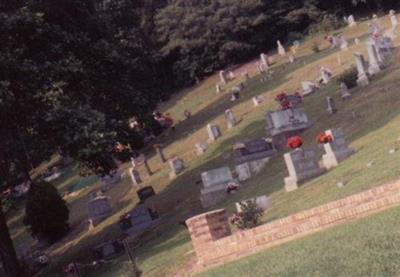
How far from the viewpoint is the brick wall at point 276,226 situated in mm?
11203

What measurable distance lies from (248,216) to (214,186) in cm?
875

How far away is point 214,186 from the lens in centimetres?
2370

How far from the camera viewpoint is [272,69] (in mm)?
49500

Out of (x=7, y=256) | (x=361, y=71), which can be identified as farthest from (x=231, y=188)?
(x=361, y=71)

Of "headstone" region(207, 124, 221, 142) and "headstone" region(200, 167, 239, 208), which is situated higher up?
"headstone" region(207, 124, 221, 142)

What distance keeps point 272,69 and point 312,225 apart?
38555mm

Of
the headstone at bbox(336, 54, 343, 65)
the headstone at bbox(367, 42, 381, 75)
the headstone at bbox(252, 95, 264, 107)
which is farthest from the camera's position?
the headstone at bbox(252, 95, 264, 107)

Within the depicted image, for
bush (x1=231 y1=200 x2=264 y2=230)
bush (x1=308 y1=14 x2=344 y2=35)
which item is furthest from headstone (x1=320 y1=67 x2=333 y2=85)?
bush (x1=308 y1=14 x2=344 y2=35)

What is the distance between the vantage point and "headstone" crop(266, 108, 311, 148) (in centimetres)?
2625

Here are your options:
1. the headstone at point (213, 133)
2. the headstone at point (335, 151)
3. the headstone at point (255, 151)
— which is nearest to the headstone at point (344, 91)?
the headstone at point (255, 151)

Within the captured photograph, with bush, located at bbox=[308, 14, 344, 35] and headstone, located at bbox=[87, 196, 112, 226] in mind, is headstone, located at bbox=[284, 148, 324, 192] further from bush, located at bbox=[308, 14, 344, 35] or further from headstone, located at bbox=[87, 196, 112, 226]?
bush, located at bbox=[308, 14, 344, 35]

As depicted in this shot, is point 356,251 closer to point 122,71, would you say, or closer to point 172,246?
point 172,246

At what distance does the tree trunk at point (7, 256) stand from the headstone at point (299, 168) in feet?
29.8

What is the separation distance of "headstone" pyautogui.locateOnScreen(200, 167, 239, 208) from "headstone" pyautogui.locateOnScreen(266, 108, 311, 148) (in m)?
3.30
